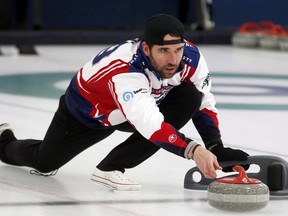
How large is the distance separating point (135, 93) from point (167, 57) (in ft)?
0.62

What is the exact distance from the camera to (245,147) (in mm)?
Result: 4992

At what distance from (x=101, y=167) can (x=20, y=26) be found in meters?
9.23

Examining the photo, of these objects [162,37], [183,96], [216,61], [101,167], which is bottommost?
[216,61]

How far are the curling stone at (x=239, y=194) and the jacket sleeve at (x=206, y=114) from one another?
1.58 feet

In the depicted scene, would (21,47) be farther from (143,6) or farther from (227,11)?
(227,11)

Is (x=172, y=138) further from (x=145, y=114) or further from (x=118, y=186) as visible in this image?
(x=118, y=186)

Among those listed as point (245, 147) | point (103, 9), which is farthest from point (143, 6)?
point (245, 147)

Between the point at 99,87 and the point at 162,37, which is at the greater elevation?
the point at 162,37

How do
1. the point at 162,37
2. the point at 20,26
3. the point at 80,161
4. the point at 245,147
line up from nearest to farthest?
the point at 162,37, the point at 80,161, the point at 245,147, the point at 20,26

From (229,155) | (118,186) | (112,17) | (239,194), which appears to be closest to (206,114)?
(229,155)

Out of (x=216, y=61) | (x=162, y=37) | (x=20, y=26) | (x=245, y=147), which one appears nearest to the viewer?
(x=162, y=37)

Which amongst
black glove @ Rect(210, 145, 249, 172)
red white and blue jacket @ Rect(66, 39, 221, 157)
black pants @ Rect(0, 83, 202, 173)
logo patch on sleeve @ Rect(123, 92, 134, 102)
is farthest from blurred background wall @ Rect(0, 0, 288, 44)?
logo patch on sleeve @ Rect(123, 92, 134, 102)

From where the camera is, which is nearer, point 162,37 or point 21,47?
point 162,37

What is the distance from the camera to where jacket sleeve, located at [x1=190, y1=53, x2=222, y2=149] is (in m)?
3.84
